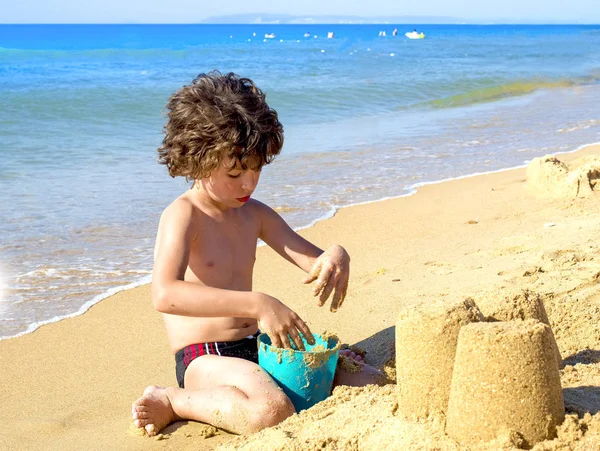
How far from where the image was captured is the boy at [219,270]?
246cm

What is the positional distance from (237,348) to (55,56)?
98.8 feet

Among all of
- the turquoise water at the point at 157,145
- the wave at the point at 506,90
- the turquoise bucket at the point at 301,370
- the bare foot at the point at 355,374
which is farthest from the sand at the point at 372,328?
the wave at the point at 506,90

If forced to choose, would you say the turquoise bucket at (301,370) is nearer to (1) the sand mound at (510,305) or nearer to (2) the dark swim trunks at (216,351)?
(2) the dark swim trunks at (216,351)

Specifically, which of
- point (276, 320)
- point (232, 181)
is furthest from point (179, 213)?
point (276, 320)

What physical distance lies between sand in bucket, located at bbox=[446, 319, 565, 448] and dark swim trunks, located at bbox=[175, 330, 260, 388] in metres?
1.16

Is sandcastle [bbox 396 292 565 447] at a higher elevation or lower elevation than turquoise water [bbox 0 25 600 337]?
higher

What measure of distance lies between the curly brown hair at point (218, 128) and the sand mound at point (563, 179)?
3566 millimetres

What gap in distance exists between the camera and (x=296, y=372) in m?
2.53

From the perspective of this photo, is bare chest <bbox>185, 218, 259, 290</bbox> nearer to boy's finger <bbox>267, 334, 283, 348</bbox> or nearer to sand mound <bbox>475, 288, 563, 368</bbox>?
boy's finger <bbox>267, 334, 283, 348</bbox>

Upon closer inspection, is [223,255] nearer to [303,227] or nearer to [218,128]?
[218,128]

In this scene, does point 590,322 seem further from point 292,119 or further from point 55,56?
point 55,56

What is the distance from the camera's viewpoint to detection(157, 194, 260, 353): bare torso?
278cm

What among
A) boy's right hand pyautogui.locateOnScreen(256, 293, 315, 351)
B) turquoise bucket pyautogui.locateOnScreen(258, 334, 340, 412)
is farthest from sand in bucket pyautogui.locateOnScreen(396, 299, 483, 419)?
turquoise bucket pyautogui.locateOnScreen(258, 334, 340, 412)

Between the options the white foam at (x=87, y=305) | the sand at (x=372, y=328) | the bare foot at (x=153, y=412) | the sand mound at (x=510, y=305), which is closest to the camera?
the sand at (x=372, y=328)
